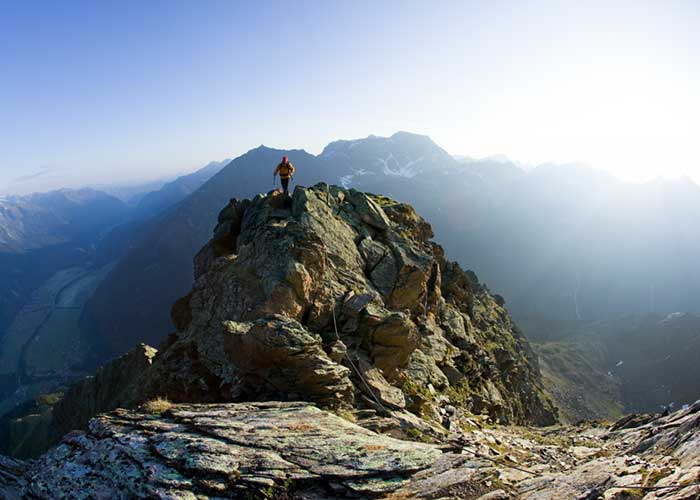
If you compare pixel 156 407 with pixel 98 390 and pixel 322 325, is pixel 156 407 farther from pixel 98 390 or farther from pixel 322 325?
pixel 98 390

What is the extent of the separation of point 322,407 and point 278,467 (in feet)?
17.3

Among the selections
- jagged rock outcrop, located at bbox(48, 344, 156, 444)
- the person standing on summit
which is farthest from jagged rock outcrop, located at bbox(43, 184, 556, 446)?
the person standing on summit

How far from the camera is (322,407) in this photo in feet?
52.5

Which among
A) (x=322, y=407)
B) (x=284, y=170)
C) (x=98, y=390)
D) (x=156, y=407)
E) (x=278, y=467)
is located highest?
(x=284, y=170)

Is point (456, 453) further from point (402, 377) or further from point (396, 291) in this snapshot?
point (396, 291)

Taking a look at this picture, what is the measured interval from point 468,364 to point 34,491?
32573mm

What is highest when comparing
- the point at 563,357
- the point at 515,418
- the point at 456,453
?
the point at 456,453

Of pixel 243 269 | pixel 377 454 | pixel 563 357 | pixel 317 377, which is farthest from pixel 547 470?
pixel 563 357

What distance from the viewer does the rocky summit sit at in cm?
1066

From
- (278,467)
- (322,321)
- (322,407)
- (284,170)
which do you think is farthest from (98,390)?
(278,467)

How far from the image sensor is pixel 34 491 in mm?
10289

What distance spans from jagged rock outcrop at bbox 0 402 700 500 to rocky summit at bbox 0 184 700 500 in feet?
0.16

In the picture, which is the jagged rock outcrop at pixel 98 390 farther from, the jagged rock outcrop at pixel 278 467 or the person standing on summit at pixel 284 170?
the jagged rock outcrop at pixel 278 467

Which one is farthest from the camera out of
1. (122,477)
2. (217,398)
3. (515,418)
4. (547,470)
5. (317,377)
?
(515,418)
